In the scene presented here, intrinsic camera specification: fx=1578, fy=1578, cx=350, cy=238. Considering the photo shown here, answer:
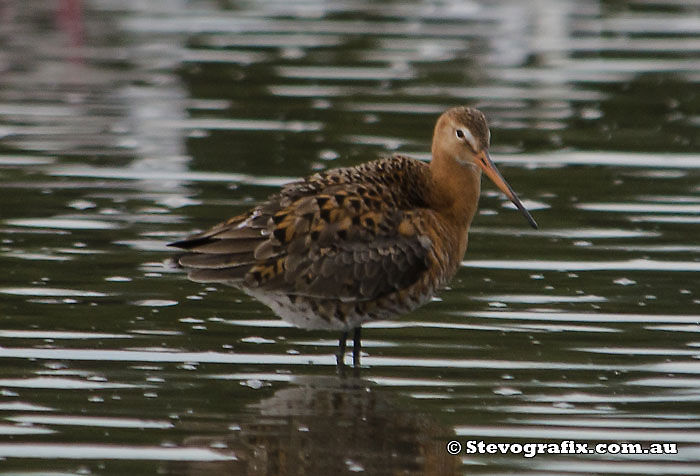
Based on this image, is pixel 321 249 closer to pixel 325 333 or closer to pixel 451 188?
pixel 451 188

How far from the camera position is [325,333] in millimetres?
10625

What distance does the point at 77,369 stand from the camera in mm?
9250

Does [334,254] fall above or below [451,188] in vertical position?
below

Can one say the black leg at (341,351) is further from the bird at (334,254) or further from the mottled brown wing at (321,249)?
the mottled brown wing at (321,249)

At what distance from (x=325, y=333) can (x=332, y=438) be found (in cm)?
237

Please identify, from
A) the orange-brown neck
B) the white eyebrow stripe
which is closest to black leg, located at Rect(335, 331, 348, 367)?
the orange-brown neck

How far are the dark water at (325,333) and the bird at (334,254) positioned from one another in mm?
373

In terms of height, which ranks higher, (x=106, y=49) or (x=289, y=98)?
(x=106, y=49)

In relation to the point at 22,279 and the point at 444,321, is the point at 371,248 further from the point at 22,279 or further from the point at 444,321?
the point at 22,279

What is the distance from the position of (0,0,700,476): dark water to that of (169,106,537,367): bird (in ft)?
1.22

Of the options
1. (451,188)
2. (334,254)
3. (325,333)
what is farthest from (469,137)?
(325,333)

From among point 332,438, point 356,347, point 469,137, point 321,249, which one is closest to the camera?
point 332,438

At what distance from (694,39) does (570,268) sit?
12.1 m

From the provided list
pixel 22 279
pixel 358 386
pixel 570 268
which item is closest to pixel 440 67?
pixel 570 268
